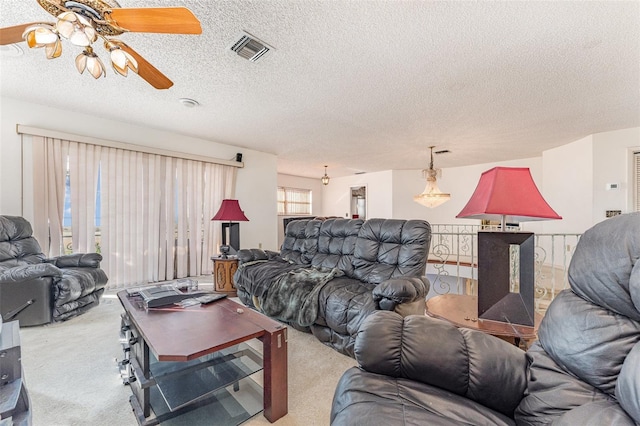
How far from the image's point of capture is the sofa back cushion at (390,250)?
2258 mm

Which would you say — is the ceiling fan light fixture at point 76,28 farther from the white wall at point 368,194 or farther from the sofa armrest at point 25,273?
the white wall at point 368,194

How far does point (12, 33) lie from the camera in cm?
148

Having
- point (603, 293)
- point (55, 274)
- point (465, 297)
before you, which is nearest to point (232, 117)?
point (55, 274)

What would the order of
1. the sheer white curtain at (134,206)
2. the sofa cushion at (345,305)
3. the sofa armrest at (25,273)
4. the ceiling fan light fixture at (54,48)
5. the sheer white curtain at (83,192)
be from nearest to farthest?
the ceiling fan light fixture at (54,48)
the sofa cushion at (345,305)
the sofa armrest at (25,273)
the sheer white curtain at (134,206)
the sheer white curtain at (83,192)

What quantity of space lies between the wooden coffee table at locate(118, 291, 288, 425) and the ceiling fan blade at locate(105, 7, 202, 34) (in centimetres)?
160

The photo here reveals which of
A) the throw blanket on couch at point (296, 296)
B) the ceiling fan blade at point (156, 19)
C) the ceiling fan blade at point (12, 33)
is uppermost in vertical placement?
the ceiling fan blade at point (12, 33)

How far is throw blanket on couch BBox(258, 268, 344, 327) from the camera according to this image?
7.23ft

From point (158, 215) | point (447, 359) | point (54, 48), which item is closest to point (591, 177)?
point (447, 359)

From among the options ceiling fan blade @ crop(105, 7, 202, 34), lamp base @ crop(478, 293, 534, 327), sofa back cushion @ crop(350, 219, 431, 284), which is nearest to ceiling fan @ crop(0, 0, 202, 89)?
ceiling fan blade @ crop(105, 7, 202, 34)

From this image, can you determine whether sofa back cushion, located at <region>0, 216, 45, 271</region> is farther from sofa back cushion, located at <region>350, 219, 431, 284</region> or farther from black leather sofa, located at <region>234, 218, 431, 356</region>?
sofa back cushion, located at <region>350, 219, 431, 284</region>

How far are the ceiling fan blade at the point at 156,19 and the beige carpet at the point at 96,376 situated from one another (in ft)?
6.74

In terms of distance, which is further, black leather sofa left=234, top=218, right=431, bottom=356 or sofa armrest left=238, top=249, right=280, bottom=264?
sofa armrest left=238, top=249, right=280, bottom=264

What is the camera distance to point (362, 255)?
2.58 m

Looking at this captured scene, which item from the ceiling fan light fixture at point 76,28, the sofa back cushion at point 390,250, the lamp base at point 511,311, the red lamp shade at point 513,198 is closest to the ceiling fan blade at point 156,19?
the ceiling fan light fixture at point 76,28
